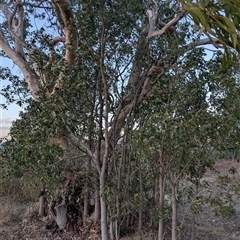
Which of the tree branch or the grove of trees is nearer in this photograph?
the grove of trees

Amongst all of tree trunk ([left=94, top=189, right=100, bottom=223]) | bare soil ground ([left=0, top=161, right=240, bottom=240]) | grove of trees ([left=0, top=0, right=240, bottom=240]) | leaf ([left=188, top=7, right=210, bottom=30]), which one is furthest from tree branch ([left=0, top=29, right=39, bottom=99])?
leaf ([left=188, top=7, right=210, bottom=30])

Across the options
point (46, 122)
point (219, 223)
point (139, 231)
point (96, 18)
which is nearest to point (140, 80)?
point (96, 18)

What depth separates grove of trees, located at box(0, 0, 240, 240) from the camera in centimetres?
320

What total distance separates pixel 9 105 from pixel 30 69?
103cm

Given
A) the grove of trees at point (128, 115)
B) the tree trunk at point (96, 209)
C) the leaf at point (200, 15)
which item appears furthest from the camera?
the tree trunk at point (96, 209)

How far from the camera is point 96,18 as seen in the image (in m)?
3.83

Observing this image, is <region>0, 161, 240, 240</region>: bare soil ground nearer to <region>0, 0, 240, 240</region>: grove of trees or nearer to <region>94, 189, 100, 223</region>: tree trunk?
<region>94, 189, 100, 223</region>: tree trunk

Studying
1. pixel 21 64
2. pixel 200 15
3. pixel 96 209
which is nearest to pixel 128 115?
pixel 96 209

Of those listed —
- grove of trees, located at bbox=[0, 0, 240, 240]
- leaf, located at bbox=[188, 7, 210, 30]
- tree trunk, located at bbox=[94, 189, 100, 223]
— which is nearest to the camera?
leaf, located at bbox=[188, 7, 210, 30]

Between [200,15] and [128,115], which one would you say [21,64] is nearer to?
[128,115]

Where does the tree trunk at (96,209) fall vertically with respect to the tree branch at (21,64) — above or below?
below

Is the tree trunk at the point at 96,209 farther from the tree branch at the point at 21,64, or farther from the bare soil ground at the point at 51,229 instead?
the tree branch at the point at 21,64

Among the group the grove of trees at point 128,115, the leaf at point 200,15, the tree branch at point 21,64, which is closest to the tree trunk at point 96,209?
the grove of trees at point 128,115

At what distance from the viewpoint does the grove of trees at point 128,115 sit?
10.5ft
